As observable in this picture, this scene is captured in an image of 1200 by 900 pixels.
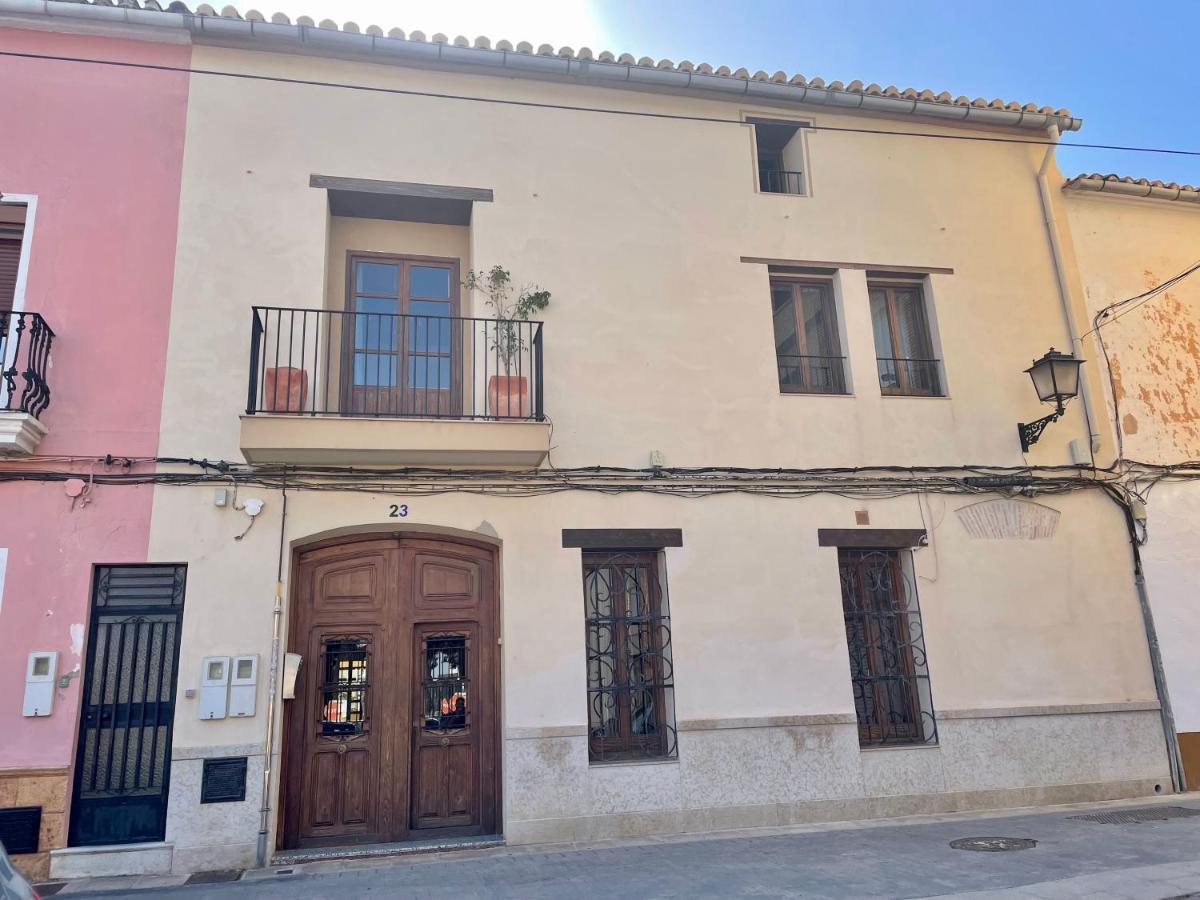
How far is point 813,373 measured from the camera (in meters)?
8.48

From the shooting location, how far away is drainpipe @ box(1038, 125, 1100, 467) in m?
8.65

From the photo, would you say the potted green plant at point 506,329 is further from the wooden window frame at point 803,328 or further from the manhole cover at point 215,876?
the manhole cover at point 215,876

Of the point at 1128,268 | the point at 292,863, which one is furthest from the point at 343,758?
the point at 1128,268

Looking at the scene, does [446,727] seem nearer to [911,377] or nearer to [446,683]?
[446,683]

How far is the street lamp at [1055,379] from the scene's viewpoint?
795 centimetres

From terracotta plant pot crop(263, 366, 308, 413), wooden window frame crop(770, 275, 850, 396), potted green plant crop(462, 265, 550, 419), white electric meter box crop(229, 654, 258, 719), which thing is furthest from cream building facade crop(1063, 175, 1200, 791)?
white electric meter box crop(229, 654, 258, 719)

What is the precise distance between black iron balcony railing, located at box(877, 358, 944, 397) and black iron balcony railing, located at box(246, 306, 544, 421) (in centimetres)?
384

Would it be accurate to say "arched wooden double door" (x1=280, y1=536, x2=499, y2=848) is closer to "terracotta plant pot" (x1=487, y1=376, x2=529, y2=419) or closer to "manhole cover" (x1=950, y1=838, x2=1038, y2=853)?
"terracotta plant pot" (x1=487, y1=376, x2=529, y2=419)

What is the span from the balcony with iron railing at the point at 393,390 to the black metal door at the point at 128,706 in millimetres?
1436

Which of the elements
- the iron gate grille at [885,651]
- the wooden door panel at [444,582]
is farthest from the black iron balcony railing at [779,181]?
the wooden door panel at [444,582]

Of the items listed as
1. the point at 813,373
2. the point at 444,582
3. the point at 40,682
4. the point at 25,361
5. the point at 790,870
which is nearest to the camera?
the point at 790,870

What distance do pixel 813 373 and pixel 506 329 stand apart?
3.30 metres

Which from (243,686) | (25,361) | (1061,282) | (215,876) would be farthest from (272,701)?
(1061,282)

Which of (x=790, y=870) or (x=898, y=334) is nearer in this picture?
(x=790, y=870)
